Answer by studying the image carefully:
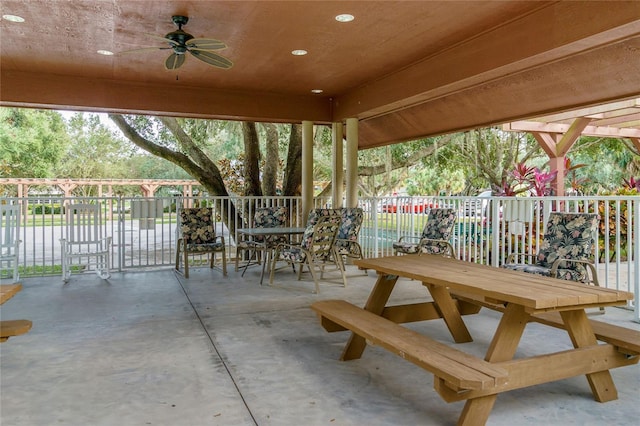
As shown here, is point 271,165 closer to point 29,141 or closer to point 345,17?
point 345,17

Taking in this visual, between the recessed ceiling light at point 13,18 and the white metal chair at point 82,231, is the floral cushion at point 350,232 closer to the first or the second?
the white metal chair at point 82,231

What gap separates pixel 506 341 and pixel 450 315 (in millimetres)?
1162

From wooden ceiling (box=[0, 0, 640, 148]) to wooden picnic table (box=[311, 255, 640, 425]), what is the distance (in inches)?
86.0

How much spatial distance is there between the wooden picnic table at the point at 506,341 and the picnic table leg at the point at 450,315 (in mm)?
312

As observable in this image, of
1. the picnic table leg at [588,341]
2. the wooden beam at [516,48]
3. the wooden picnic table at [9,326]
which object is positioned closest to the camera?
the wooden picnic table at [9,326]

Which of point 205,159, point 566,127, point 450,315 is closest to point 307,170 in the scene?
point 205,159

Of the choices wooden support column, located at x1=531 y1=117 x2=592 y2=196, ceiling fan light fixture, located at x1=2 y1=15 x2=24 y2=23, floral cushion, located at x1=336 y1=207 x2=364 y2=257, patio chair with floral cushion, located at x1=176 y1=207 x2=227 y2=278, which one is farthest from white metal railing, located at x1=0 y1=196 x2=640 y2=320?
ceiling fan light fixture, located at x1=2 y1=15 x2=24 y2=23

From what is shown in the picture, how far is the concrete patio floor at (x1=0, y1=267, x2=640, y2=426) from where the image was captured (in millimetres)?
2391

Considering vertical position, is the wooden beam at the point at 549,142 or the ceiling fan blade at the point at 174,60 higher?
the ceiling fan blade at the point at 174,60

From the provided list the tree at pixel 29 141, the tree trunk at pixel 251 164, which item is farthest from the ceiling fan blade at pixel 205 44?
the tree at pixel 29 141

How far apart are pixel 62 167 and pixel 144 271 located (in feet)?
51.8

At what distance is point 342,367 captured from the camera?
121 inches

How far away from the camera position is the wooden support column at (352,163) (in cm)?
756

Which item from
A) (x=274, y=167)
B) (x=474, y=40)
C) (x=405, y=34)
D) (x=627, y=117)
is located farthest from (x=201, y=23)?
(x=627, y=117)
